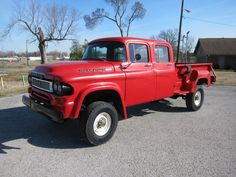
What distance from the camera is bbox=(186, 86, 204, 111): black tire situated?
23.6 ft

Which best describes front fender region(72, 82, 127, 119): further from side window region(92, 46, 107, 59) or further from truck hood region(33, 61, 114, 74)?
side window region(92, 46, 107, 59)

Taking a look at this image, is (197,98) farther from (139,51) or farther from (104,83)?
(104,83)

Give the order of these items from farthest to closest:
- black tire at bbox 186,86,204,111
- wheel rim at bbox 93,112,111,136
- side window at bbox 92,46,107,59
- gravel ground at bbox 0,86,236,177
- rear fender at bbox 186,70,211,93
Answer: black tire at bbox 186,86,204,111, rear fender at bbox 186,70,211,93, side window at bbox 92,46,107,59, wheel rim at bbox 93,112,111,136, gravel ground at bbox 0,86,236,177

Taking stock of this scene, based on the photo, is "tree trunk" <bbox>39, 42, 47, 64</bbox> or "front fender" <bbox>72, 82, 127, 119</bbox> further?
"tree trunk" <bbox>39, 42, 47, 64</bbox>

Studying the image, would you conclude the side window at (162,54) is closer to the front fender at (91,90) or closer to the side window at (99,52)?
the side window at (99,52)

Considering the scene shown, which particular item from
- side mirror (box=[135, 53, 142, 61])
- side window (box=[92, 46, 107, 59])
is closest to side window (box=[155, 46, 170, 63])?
side mirror (box=[135, 53, 142, 61])

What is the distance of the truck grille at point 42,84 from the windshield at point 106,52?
1424 millimetres

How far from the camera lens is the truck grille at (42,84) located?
4299 mm

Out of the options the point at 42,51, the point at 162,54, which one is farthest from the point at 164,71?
the point at 42,51

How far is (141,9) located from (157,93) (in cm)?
3865

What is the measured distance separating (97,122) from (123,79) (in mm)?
1107

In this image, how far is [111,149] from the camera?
4.37m

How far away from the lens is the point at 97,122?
4.60m

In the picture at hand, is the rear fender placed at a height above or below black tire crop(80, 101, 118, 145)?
above
